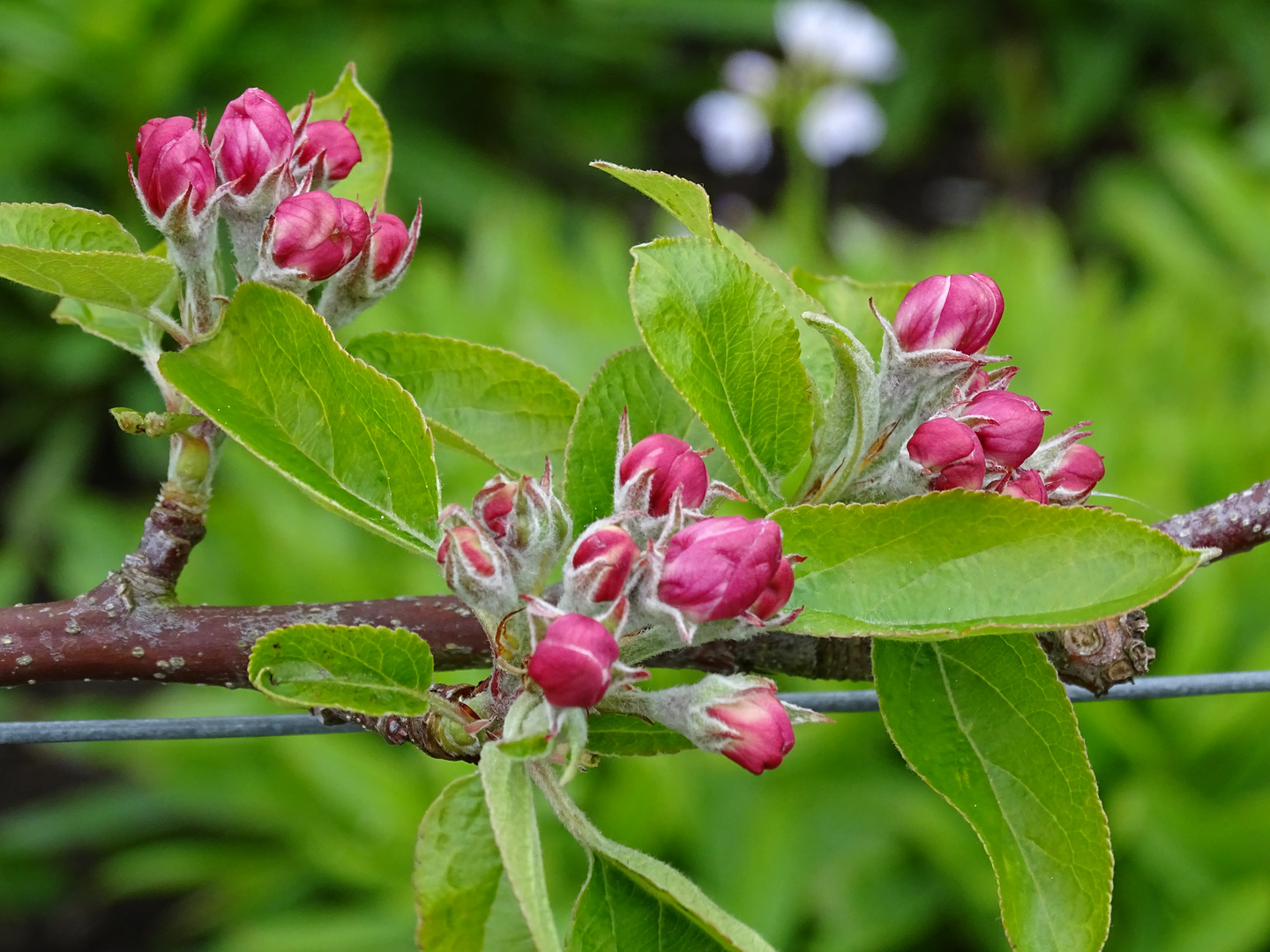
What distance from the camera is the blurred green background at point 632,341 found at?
171cm

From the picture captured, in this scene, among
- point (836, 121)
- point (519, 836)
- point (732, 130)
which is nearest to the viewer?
point (519, 836)

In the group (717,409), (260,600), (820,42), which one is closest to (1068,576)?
(717,409)

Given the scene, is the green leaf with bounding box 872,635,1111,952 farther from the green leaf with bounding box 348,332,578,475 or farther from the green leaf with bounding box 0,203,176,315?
the green leaf with bounding box 0,203,176,315

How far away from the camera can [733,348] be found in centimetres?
58

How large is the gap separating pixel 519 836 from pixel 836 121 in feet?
11.7

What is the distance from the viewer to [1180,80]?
416 centimetres

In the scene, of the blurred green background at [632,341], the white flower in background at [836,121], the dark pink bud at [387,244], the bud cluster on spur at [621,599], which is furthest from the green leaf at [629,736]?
the white flower in background at [836,121]

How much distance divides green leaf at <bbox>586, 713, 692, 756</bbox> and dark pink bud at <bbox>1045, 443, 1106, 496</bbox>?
0.21m

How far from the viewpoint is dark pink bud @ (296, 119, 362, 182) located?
2.02 ft

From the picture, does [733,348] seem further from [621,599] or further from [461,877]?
[461,877]

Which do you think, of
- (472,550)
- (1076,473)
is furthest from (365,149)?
(1076,473)

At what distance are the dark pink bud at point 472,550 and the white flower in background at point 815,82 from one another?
348cm

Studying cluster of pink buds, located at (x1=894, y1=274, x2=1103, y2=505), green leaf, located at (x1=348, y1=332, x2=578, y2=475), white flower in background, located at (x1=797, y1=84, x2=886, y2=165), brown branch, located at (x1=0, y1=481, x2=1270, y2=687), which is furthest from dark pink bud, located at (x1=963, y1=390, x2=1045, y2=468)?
white flower in background, located at (x1=797, y1=84, x2=886, y2=165)

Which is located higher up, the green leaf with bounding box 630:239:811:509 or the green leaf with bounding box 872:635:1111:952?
the green leaf with bounding box 630:239:811:509
